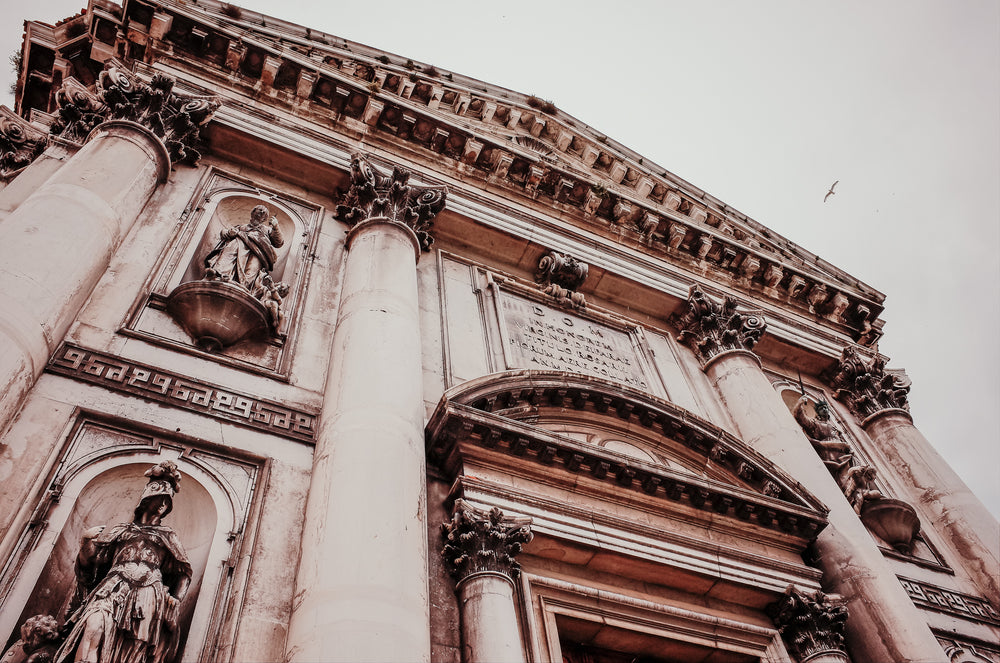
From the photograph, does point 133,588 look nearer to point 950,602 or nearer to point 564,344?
point 564,344

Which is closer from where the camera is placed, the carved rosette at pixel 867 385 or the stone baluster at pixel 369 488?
the stone baluster at pixel 369 488

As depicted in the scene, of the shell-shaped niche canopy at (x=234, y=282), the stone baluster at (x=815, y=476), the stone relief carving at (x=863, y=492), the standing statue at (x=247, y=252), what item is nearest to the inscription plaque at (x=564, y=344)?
the stone baluster at (x=815, y=476)

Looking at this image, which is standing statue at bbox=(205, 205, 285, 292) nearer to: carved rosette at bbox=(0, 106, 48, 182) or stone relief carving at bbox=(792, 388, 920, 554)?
carved rosette at bbox=(0, 106, 48, 182)

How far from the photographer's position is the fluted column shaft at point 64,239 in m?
5.32

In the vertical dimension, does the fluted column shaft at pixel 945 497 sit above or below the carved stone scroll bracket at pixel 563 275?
below

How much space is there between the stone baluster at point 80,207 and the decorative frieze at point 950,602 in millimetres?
9055

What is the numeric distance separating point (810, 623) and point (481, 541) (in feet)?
11.3

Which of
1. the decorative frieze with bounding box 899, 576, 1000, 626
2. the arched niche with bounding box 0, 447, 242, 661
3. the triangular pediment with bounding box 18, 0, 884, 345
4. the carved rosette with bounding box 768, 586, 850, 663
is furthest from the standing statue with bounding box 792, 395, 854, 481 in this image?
the arched niche with bounding box 0, 447, 242, 661

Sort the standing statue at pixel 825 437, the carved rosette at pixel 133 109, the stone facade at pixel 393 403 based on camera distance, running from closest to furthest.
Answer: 1. the stone facade at pixel 393 403
2. the carved rosette at pixel 133 109
3. the standing statue at pixel 825 437

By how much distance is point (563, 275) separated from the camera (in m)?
11.0

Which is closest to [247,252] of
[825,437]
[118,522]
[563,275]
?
[118,522]

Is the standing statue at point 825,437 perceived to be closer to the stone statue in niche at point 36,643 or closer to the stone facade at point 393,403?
the stone facade at point 393,403

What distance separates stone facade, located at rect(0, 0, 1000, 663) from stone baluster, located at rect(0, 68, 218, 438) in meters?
0.04

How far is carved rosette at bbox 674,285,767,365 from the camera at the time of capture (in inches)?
450
